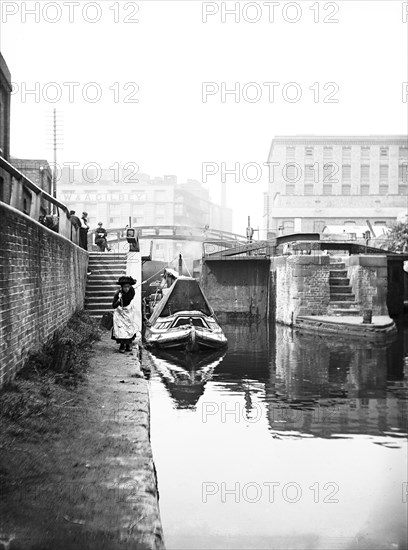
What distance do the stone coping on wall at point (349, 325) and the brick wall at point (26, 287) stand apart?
1193cm

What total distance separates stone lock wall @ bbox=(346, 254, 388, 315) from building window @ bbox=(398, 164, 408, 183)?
168ft

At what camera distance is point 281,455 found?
8297 mm

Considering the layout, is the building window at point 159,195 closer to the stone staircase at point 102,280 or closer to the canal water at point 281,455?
the stone staircase at point 102,280

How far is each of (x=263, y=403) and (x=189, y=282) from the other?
9.11 metres

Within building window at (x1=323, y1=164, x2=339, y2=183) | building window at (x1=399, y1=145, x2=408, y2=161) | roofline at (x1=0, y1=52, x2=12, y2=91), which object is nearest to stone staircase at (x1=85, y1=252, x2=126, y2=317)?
roofline at (x1=0, y1=52, x2=12, y2=91)

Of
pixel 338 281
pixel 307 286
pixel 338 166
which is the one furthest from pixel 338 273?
pixel 338 166

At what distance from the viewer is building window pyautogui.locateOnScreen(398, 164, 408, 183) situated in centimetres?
7475

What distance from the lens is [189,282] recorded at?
20359mm

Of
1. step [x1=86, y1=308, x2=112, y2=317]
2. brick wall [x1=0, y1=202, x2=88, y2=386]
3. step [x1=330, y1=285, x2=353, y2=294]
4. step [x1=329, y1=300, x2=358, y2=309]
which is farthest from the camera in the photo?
step [x1=330, y1=285, x2=353, y2=294]

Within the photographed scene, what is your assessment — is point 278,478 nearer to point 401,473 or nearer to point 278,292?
point 401,473

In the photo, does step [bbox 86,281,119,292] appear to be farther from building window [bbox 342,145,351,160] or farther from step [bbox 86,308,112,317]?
building window [bbox 342,145,351,160]

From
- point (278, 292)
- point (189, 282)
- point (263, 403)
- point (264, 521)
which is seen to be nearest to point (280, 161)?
point (278, 292)

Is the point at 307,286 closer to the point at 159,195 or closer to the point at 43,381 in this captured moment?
the point at 43,381

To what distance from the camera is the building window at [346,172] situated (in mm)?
75250
